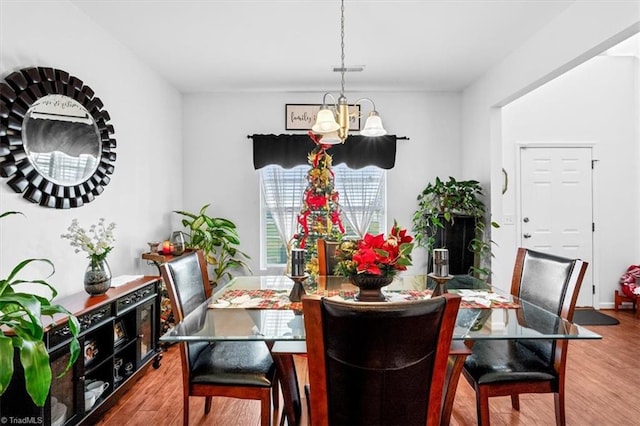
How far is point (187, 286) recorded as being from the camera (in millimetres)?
2016

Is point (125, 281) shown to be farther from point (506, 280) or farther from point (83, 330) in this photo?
point (506, 280)

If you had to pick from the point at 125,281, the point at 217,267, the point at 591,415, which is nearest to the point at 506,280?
the point at 591,415

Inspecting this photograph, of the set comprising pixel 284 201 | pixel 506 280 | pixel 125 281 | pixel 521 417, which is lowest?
pixel 521 417

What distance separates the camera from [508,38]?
9.96 feet

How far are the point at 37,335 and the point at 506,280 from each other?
4.26m

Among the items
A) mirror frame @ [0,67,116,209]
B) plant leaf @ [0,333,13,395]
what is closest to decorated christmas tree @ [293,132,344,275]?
mirror frame @ [0,67,116,209]

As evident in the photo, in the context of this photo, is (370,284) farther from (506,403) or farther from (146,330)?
(146,330)

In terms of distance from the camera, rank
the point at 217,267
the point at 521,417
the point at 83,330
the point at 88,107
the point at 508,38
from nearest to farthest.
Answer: the point at 83,330 < the point at 521,417 < the point at 88,107 < the point at 508,38 < the point at 217,267

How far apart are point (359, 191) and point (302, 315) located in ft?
9.59

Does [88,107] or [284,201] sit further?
[284,201]

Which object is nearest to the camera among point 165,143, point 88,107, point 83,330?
point 83,330

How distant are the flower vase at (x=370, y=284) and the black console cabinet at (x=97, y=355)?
60.5 inches

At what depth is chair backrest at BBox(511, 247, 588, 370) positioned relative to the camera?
1.75 m

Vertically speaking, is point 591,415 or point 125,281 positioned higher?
point 125,281
